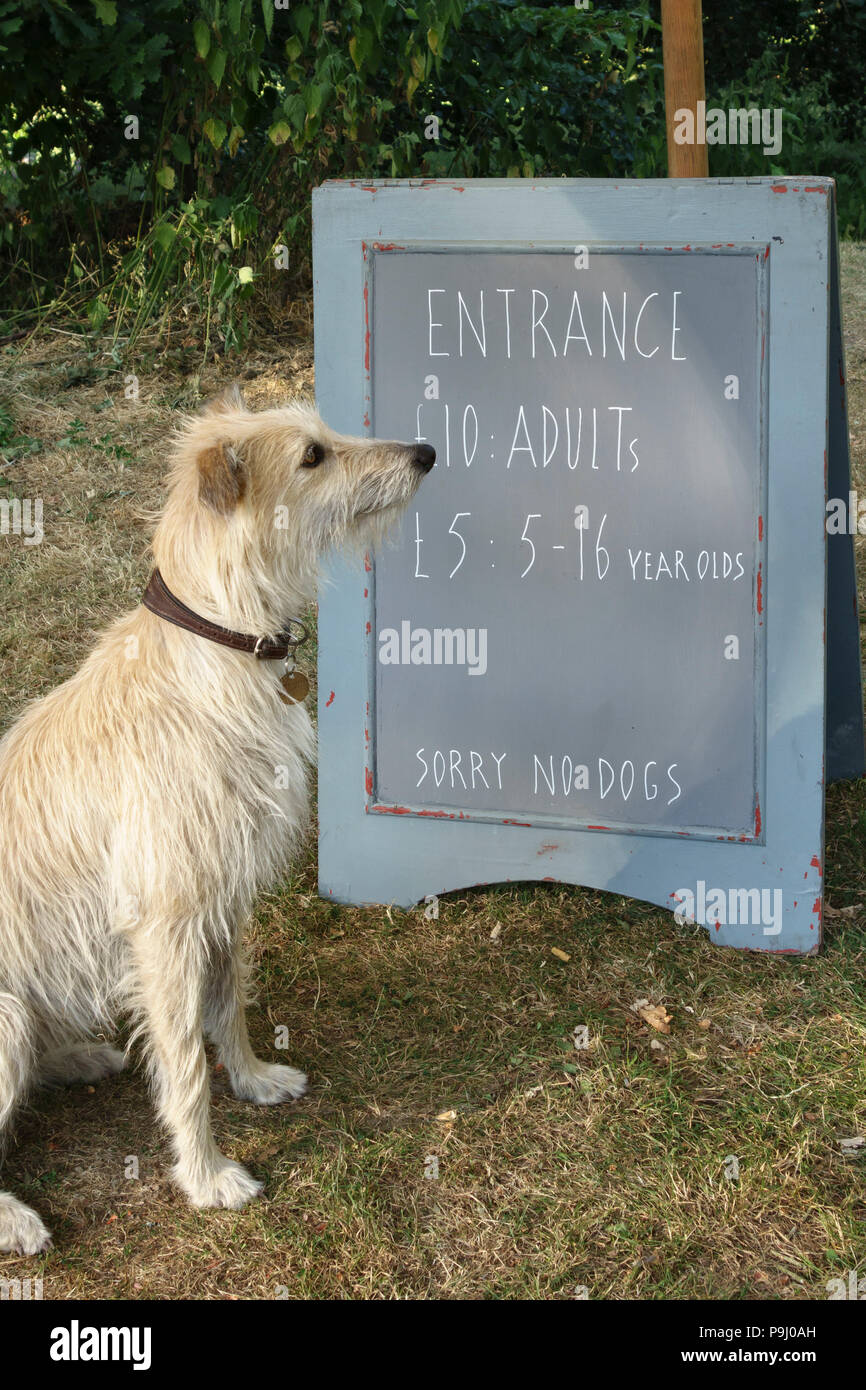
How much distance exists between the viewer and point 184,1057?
264cm

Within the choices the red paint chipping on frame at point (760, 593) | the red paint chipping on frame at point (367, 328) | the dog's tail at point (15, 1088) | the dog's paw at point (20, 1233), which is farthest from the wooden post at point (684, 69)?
the dog's paw at point (20, 1233)

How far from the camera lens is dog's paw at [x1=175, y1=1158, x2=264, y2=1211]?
107 inches

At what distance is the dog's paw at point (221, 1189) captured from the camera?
2715mm

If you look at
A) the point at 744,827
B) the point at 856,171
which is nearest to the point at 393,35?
the point at 744,827

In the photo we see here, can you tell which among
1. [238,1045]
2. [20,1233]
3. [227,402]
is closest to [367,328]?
[227,402]

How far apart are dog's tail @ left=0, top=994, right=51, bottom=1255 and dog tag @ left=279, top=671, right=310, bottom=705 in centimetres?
85

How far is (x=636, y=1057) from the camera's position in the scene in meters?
3.12

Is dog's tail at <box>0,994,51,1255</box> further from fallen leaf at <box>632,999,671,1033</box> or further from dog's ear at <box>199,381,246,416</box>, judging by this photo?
fallen leaf at <box>632,999,671,1033</box>

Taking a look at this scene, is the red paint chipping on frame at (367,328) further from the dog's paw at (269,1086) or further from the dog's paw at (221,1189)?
the dog's paw at (221,1189)

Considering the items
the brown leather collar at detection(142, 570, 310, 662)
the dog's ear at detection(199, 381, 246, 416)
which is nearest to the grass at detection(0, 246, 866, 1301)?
the brown leather collar at detection(142, 570, 310, 662)

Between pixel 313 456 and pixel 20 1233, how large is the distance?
1755 millimetres

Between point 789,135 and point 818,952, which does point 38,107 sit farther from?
point 789,135

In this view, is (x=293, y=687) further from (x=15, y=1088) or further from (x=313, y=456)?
(x=15, y=1088)

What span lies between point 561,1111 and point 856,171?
43.1ft
